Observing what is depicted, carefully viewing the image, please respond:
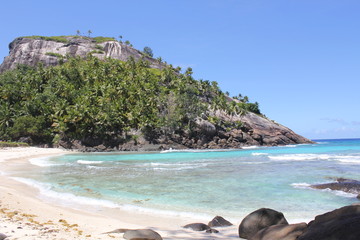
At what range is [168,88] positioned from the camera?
9238 cm

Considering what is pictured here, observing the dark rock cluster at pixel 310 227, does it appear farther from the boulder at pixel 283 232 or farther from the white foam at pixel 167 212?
the white foam at pixel 167 212

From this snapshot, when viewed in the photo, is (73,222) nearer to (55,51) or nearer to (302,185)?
(302,185)

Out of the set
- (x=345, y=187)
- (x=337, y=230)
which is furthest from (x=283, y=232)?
(x=345, y=187)

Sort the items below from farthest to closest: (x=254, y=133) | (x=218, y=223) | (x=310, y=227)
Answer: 1. (x=254, y=133)
2. (x=218, y=223)
3. (x=310, y=227)

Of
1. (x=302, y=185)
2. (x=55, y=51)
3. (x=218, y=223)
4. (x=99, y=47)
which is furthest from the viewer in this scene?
(x=99, y=47)

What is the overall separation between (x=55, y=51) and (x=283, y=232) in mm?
133630

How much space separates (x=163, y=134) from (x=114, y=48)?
235 feet

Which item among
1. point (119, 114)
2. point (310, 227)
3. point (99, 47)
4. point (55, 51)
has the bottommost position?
point (310, 227)

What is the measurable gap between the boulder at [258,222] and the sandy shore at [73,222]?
34 centimetres

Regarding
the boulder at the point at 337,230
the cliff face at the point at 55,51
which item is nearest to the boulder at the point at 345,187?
the boulder at the point at 337,230

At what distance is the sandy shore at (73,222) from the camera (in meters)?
6.85

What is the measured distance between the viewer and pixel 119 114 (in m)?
69.1

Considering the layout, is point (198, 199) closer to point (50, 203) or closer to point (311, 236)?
point (50, 203)

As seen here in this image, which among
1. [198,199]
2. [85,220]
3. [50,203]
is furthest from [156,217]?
[50,203]
